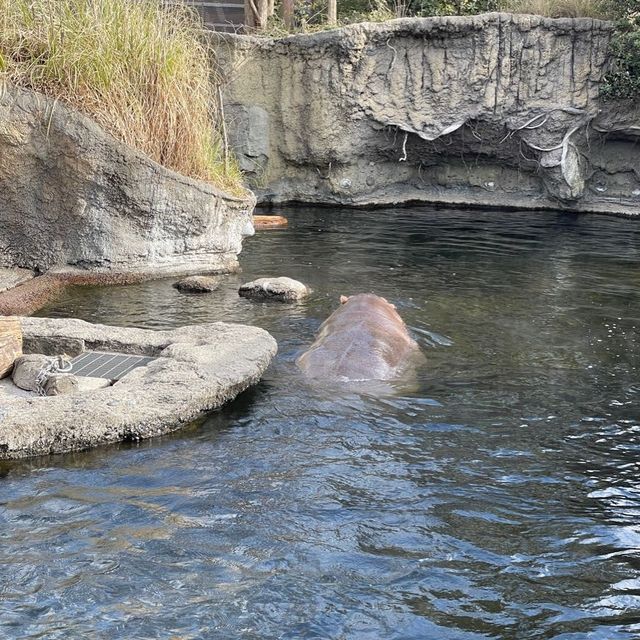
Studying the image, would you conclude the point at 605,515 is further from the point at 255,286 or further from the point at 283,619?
the point at 255,286

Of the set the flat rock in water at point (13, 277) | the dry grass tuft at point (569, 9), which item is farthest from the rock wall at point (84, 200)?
the dry grass tuft at point (569, 9)

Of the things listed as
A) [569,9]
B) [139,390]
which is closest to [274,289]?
[139,390]

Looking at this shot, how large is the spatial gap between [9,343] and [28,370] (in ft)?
0.96

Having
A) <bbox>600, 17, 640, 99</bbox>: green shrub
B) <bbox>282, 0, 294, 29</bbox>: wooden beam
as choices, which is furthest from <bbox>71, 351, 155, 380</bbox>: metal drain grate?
<bbox>282, 0, 294, 29</bbox>: wooden beam

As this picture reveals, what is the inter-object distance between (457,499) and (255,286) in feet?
17.7

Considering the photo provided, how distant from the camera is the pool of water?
3.82 m

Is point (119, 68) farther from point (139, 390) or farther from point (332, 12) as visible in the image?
point (332, 12)

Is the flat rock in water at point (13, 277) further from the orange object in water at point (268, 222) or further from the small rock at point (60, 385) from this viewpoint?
the orange object in water at point (268, 222)

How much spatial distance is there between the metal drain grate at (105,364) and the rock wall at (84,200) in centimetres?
370

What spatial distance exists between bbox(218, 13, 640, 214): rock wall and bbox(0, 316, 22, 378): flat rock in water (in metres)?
11.1

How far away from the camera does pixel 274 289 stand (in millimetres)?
9797

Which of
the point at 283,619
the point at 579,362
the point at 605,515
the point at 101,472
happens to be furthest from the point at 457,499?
the point at 579,362

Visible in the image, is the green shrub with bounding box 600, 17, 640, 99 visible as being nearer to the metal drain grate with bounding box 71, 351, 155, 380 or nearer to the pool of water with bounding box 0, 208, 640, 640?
the pool of water with bounding box 0, 208, 640, 640

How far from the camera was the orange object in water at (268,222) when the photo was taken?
14.5 metres
